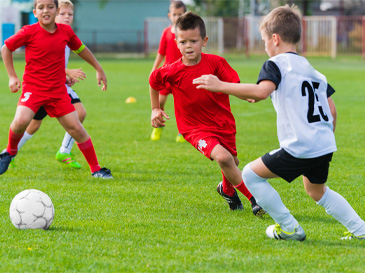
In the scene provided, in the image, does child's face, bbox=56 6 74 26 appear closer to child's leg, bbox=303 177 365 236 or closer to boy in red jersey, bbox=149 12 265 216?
boy in red jersey, bbox=149 12 265 216

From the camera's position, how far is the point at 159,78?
5492 mm

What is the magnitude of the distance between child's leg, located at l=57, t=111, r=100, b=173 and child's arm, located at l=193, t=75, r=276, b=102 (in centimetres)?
302

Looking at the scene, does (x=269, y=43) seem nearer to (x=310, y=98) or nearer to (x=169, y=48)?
(x=310, y=98)

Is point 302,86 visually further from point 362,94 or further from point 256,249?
point 362,94

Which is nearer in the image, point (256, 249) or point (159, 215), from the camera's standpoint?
point (256, 249)

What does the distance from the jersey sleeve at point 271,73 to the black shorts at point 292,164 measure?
50 centimetres

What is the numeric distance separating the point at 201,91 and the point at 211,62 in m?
0.26

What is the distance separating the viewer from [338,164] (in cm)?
785

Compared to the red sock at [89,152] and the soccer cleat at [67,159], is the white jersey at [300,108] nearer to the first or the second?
the red sock at [89,152]

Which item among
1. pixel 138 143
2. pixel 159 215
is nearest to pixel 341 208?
pixel 159 215

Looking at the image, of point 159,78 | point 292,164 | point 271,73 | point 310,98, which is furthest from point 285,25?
point 159,78

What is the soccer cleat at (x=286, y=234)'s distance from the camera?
14.8 feet

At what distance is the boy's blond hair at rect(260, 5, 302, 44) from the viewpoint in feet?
13.9

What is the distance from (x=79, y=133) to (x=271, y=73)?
10.9 ft
